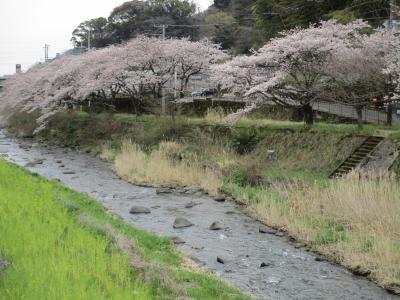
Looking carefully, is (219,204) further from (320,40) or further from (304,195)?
(320,40)

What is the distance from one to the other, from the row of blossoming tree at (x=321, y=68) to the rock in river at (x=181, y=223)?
9.55 meters

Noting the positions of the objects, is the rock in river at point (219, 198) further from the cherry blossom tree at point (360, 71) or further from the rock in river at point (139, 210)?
the cherry blossom tree at point (360, 71)

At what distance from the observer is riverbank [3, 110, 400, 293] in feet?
38.6

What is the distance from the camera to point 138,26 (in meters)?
64.2

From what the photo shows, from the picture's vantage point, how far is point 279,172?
2022cm

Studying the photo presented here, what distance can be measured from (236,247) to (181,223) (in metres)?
2.58

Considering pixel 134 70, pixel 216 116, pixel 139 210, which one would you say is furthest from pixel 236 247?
pixel 134 70

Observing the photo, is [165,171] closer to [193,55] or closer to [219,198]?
[219,198]

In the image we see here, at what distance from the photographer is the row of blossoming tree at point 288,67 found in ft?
67.4

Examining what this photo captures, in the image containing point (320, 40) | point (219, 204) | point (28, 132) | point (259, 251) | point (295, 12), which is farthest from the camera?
point (28, 132)

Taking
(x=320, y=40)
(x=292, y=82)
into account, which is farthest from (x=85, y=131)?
(x=320, y=40)

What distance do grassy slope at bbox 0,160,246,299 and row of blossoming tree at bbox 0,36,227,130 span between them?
20938 mm

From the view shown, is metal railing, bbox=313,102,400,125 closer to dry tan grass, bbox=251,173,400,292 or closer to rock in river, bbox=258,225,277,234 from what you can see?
dry tan grass, bbox=251,173,400,292

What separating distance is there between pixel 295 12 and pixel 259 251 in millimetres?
30243
